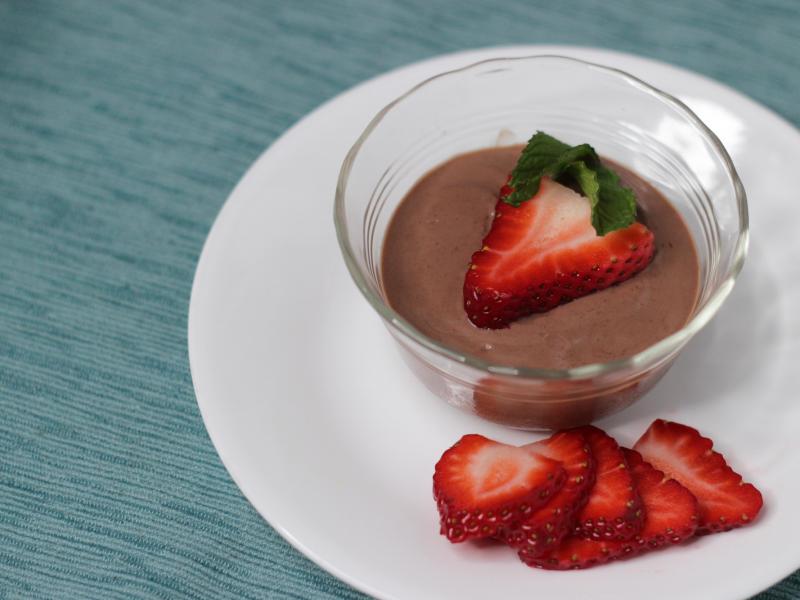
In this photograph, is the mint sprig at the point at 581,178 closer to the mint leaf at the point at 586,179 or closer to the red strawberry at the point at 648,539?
the mint leaf at the point at 586,179

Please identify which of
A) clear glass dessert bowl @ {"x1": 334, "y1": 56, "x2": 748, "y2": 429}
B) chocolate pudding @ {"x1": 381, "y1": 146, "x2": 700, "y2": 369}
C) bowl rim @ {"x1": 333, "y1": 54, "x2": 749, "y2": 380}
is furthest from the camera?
chocolate pudding @ {"x1": 381, "y1": 146, "x2": 700, "y2": 369}

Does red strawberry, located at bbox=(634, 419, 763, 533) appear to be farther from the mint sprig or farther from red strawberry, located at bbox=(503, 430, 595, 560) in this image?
the mint sprig

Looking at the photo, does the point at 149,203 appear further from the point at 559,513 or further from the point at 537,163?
the point at 559,513

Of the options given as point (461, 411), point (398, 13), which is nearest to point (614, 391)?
point (461, 411)

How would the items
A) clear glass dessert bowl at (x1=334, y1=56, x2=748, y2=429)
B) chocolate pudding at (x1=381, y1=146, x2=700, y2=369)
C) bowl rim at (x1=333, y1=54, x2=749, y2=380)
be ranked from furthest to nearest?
chocolate pudding at (x1=381, y1=146, x2=700, y2=369) < clear glass dessert bowl at (x1=334, y1=56, x2=748, y2=429) < bowl rim at (x1=333, y1=54, x2=749, y2=380)

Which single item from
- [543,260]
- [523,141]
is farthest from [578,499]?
[523,141]

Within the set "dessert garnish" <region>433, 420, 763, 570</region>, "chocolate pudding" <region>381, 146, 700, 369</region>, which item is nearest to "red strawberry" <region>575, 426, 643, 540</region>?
"dessert garnish" <region>433, 420, 763, 570</region>

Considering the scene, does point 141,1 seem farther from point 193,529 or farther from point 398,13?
point 193,529

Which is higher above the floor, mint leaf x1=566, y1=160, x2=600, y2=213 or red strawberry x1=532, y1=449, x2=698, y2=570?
mint leaf x1=566, y1=160, x2=600, y2=213
